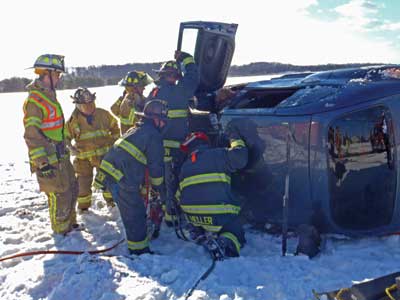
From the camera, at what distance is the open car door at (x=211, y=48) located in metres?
5.71

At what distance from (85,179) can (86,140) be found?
55cm

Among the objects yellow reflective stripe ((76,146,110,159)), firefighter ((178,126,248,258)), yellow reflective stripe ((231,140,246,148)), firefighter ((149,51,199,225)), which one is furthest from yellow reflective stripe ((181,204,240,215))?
yellow reflective stripe ((76,146,110,159))

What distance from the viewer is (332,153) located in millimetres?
3670

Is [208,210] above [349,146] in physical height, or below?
below

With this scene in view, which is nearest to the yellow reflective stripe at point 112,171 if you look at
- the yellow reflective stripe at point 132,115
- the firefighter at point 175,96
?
the firefighter at point 175,96

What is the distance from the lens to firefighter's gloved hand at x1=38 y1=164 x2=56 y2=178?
181 inches

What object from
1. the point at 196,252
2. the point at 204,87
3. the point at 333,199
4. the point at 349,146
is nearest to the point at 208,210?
the point at 196,252

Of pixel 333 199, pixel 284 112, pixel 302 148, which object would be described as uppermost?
pixel 284 112

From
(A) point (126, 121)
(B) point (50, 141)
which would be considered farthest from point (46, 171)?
(A) point (126, 121)

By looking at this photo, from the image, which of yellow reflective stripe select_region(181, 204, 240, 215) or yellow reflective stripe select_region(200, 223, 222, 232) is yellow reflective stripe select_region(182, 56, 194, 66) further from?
yellow reflective stripe select_region(200, 223, 222, 232)

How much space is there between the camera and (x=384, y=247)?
3.83m

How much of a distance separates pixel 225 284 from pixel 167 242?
1416 mm

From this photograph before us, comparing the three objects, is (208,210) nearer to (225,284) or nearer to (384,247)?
(225,284)

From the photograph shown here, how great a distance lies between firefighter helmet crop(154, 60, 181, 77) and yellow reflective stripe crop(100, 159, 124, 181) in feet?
5.55
